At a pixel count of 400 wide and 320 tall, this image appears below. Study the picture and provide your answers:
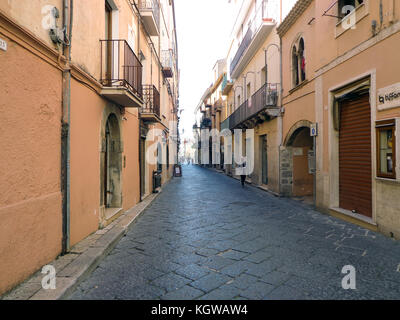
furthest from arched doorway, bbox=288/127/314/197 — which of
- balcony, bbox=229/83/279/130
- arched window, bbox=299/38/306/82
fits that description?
arched window, bbox=299/38/306/82

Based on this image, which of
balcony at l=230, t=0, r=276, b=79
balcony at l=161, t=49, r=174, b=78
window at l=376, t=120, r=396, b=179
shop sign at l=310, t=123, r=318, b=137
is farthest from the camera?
balcony at l=161, t=49, r=174, b=78

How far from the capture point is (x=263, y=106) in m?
11.3

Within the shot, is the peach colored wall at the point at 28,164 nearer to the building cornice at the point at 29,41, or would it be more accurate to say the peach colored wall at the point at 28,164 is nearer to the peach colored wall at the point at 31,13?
the building cornice at the point at 29,41

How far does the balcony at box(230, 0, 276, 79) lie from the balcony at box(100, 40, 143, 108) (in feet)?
23.2

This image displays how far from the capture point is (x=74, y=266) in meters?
3.33

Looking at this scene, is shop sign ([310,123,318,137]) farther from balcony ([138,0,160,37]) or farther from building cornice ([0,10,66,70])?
building cornice ([0,10,66,70])

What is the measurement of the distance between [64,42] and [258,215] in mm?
5450

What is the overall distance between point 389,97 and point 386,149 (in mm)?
943

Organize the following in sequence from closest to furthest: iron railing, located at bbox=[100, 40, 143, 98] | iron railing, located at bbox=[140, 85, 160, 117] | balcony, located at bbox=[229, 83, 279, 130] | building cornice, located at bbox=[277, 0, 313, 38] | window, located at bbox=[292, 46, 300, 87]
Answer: iron railing, located at bbox=[100, 40, 143, 98] → building cornice, located at bbox=[277, 0, 313, 38] → iron railing, located at bbox=[140, 85, 160, 117] → window, located at bbox=[292, 46, 300, 87] → balcony, located at bbox=[229, 83, 279, 130]

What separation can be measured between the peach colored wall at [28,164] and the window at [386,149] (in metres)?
5.37

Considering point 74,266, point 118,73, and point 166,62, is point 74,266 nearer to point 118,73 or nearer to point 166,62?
point 118,73

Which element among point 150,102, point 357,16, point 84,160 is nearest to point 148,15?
point 150,102

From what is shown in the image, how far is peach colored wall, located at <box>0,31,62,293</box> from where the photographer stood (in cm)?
267
